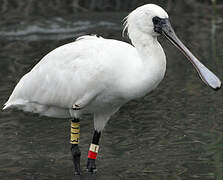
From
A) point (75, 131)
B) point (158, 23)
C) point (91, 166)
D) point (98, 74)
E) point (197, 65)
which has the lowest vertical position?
point (91, 166)

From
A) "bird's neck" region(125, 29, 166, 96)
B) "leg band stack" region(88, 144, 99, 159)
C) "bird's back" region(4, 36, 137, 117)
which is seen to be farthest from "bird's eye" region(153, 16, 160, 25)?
"leg band stack" region(88, 144, 99, 159)

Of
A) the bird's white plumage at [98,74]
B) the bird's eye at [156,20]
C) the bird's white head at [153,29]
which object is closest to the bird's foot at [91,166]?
the bird's white plumage at [98,74]

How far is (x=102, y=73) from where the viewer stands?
7379 mm

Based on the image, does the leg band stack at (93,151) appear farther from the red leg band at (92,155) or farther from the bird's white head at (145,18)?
the bird's white head at (145,18)

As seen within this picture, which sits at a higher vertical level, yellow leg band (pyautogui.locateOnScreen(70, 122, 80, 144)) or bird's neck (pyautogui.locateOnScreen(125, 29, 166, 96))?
bird's neck (pyautogui.locateOnScreen(125, 29, 166, 96))

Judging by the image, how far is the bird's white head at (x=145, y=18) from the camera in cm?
733

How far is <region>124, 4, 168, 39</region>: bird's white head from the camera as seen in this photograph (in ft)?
24.1

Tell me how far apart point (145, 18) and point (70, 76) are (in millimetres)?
1061

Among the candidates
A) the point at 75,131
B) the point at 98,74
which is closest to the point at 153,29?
the point at 98,74

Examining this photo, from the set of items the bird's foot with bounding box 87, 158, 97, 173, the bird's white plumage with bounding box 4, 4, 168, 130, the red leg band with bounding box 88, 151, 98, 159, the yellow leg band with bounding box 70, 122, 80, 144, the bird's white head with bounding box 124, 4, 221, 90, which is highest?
the bird's white head with bounding box 124, 4, 221, 90

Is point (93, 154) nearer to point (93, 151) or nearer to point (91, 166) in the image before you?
point (93, 151)

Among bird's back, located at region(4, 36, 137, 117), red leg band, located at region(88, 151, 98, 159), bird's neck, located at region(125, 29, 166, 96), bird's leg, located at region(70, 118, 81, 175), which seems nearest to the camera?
bird's neck, located at region(125, 29, 166, 96)

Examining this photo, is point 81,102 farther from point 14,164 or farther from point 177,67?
point 177,67

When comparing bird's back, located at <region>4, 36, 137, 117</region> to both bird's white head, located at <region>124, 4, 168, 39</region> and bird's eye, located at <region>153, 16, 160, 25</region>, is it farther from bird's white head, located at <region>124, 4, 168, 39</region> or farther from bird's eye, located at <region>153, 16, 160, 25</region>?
bird's eye, located at <region>153, 16, 160, 25</region>
